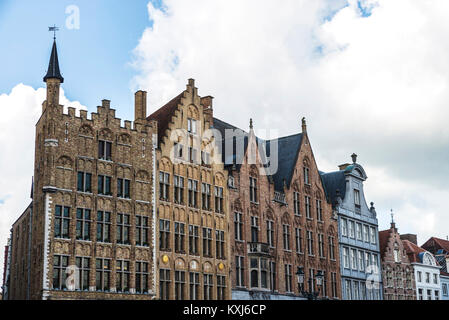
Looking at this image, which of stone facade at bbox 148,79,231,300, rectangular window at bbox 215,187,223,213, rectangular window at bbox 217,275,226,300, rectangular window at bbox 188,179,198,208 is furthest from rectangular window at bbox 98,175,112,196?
rectangular window at bbox 217,275,226,300

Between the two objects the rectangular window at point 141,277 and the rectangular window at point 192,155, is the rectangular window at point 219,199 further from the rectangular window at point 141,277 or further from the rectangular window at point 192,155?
the rectangular window at point 141,277

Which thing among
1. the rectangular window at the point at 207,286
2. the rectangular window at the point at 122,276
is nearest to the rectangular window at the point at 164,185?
the rectangular window at the point at 122,276

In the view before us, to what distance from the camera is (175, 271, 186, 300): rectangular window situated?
40594 millimetres

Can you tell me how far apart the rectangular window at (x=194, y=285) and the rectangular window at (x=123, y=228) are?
17.5ft

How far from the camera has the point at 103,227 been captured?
1479 inches

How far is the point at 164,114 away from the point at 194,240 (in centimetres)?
893

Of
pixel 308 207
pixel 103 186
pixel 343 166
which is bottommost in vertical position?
pixel 103 186

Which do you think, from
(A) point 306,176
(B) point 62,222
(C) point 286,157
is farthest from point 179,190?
(A) point 306,176

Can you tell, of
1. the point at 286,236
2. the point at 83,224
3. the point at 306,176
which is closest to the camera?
the point at 83,224

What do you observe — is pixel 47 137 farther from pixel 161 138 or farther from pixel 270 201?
pixel 270 201

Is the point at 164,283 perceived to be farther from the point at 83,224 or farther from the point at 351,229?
the point at 351,229

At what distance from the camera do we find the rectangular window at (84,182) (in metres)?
37.2

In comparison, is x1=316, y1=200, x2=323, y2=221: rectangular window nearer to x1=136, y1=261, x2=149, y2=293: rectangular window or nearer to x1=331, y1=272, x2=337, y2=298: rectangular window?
x1=331, y1=272, x2=337, y2=298: rectangular window
